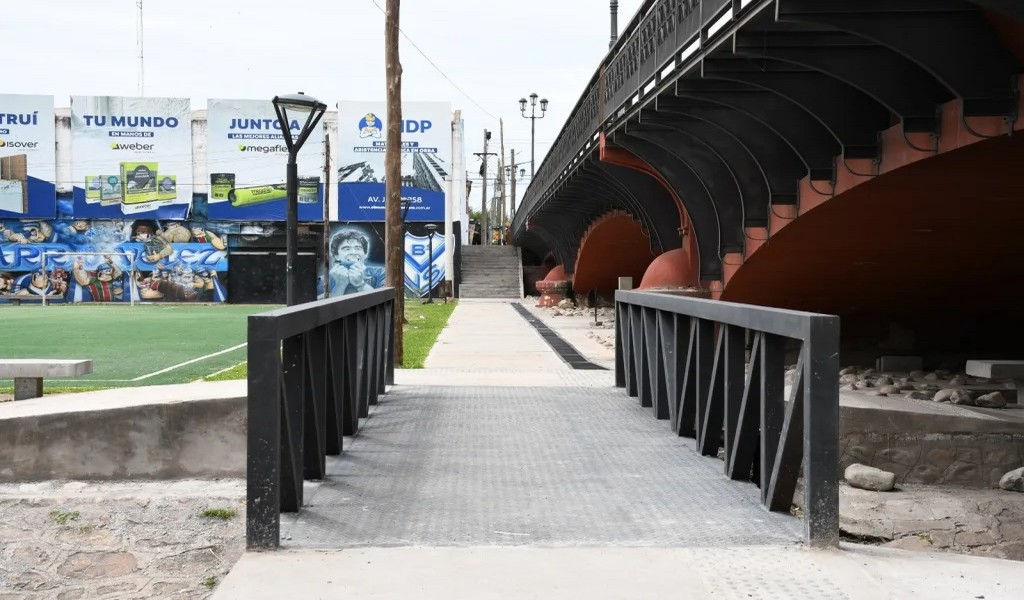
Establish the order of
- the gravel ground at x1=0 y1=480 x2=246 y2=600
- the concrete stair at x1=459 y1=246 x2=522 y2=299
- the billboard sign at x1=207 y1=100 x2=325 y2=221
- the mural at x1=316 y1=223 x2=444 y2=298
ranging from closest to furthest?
the gravel ground at x1=0 y1=480 x2=246 y2=600, the billboard sign at x1=207 y1=100 x2=325 y2=221, the mural at x1=316 y1=223 x2=444 y2=298, the concrete stair at x1=459 y1=246 x2=522 y2=299

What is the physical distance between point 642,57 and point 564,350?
23.7ft

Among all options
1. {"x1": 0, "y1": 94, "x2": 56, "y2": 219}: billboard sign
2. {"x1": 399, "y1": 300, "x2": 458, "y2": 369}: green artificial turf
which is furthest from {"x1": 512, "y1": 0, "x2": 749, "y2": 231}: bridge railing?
{"x1": 0, "y1": 94, "x2": 56, "y2": 219}: billboard sign

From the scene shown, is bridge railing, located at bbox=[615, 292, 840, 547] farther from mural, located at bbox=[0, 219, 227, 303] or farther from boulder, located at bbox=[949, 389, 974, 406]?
mural, located at bbox=[0, 219, 227, 303]

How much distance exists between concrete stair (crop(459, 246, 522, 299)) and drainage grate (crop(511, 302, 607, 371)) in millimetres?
23186

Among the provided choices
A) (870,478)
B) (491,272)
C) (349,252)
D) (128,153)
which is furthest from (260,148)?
(870,478)

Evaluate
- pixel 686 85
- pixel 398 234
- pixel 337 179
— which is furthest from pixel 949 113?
pixel 337 179

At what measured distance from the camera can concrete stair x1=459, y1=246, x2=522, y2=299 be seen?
55438 millimetres

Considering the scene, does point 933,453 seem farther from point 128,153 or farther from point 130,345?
point 128,153

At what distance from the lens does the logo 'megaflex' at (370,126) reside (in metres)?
52.9

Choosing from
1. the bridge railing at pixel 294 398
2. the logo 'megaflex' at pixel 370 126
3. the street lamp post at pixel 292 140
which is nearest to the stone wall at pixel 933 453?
the bridge railing at pixel 294 398

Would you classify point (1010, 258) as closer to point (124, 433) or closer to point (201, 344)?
point (124, 433)

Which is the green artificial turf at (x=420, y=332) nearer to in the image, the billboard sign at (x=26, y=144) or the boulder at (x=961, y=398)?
the boulder at (x=961, y=398)

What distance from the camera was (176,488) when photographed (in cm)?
882

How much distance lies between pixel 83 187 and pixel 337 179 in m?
11.8
